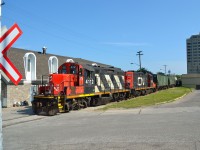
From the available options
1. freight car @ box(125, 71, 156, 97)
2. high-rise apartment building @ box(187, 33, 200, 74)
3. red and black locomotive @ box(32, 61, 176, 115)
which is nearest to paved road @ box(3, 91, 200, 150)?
red and black locomotive @ box(32, 61, 176, 115)

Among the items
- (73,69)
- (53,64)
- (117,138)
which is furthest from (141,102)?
(117,138)

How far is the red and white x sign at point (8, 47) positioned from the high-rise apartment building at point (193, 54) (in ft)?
479

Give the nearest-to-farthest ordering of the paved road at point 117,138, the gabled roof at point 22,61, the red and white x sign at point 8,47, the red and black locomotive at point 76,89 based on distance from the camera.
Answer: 1. the red and white x sign at point 8,47
2. the paved road at point 117,138
3. the red and black locomotive at point 76,89
4. the gabled roof at point 22,61

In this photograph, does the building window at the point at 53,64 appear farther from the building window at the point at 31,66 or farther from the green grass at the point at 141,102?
the green grass at the point at 141,102

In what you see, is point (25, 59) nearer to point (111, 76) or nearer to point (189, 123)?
point (111, 76)

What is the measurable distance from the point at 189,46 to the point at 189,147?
148114mm

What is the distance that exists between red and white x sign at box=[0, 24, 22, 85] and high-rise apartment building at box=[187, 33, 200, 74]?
14593 cm

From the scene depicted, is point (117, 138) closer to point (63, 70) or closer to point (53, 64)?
point (63, 70)

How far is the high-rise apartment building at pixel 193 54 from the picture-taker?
146 metres

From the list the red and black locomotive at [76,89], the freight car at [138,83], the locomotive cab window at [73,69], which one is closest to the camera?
the red and black locomotive at [76,89]

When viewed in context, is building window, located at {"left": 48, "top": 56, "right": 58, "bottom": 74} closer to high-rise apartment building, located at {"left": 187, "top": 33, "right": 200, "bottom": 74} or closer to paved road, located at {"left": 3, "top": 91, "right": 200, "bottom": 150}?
paved road, located at {"left": 3, "top": 91, "right": 200, "bottom": 150}

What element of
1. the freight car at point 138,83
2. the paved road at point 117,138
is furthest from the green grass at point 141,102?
the paved road at point 117,138

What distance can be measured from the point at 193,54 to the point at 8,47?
5896 inches

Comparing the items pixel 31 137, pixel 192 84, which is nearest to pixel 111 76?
pixel 31 137
